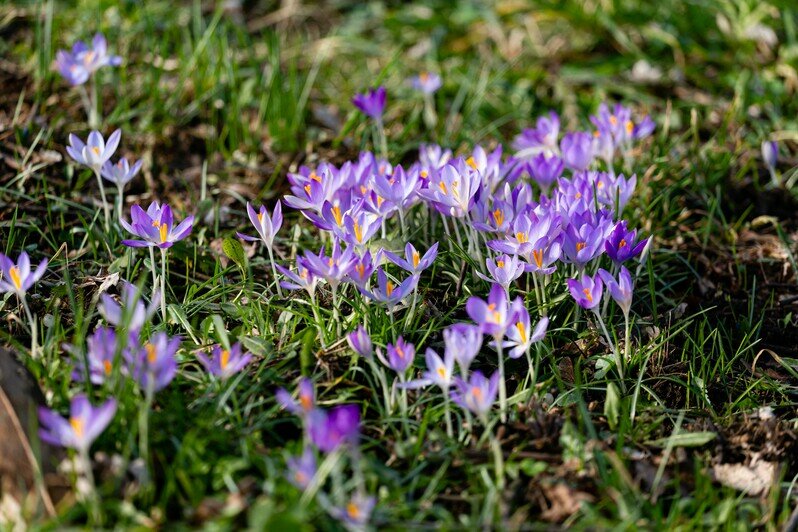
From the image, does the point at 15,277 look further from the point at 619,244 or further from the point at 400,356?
the point at 619,244

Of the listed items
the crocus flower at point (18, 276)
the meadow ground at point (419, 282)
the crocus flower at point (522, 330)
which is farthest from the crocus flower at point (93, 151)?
the crocus flower at point (522, 330)

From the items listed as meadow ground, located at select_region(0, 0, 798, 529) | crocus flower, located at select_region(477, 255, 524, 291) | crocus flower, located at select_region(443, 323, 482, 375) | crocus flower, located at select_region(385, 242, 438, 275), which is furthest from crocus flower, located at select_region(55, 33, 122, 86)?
crocus flower, located at select_region(443, 323, 482, 375)

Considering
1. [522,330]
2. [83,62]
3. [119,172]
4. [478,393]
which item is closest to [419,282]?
[522,330]

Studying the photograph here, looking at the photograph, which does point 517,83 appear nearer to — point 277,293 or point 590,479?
point 277,293

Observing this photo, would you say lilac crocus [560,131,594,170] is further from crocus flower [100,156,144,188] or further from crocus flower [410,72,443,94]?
crocus flower [100,156,144,188]

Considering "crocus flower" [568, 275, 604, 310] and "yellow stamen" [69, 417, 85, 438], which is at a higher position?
"yellow stamen" [69, 417, 85, 438]
